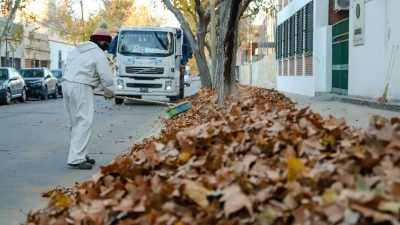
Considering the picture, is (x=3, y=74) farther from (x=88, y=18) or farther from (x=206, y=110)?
(x=88, y=18)

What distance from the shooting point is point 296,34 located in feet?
110

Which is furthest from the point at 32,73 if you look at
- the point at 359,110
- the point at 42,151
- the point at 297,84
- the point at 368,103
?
the point at 42,151

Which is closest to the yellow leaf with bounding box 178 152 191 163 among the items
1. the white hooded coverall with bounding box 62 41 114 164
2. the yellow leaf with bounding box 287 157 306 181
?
the yellow leaf with bounding box 287 157 306 181

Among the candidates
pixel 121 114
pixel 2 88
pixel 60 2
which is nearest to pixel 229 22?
pixel 121 114

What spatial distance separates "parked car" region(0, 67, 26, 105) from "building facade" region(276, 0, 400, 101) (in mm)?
13293

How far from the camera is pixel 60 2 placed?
58875 millimetres

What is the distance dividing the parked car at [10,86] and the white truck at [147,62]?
5857 mm

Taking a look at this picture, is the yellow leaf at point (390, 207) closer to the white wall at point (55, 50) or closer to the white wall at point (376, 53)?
the white wall at point (376, 53)

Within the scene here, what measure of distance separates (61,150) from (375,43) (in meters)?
10.7

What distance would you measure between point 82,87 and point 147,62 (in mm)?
15982

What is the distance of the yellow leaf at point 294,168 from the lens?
126 inches

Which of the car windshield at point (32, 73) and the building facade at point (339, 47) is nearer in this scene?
the building facade at point (339, 47)

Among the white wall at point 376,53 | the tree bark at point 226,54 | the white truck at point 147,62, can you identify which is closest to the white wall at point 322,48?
the white wall at point 376,53

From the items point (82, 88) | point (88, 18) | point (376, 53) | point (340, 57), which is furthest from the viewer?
point (88, 18)
